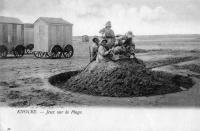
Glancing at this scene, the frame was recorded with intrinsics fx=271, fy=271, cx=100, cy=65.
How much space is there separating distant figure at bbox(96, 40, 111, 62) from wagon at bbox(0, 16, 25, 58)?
527cm

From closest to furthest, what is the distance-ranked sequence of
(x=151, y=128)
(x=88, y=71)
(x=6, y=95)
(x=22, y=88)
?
(x=151, y=128)
(x=6, y=95)
(x=22, y=88)
(x=88, y=71)

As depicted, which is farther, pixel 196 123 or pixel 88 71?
pixel 88 71

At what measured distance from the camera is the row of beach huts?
9070 mm

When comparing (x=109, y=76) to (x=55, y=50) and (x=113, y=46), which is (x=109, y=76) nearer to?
(x=113, y=46)

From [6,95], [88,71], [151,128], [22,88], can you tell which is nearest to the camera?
[151,128]

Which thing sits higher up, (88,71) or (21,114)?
(88,71)

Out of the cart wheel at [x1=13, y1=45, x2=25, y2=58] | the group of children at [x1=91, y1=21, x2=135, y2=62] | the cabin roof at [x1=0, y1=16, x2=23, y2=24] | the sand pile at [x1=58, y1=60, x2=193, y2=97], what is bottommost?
the sand pile at [x1=58, y1=60, x2=193, y2=97]

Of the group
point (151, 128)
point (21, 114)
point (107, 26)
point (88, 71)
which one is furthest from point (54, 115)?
point (107, 26)

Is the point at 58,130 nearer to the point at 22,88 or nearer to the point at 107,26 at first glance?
the point at 22,88

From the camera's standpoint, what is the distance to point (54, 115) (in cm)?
377

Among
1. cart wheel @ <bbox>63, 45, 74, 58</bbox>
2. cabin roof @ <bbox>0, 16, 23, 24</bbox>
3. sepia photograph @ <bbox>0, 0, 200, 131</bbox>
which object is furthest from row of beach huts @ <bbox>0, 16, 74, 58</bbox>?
sepia photograph @ <bbox>0, 0, 200, 131</bbox>

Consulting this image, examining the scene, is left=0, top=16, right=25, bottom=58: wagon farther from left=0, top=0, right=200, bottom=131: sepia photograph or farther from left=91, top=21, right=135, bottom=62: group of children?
left=91, top=21, right=135, bottom=62: group of children

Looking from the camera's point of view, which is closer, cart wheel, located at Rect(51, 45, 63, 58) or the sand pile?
the sand pile

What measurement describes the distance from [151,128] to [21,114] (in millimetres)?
1818
